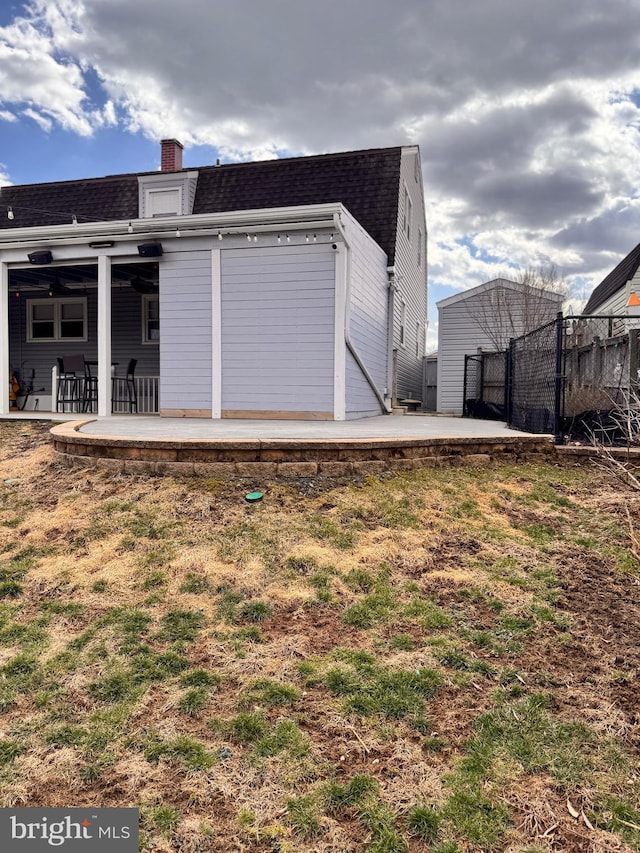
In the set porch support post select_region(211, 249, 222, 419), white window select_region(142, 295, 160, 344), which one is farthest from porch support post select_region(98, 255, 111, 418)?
white window select_region(142, 295, 160, 344)

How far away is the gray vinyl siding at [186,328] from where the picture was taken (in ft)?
27.5

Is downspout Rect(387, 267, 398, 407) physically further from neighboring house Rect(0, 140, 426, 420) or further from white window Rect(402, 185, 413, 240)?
white window Rect(402, 185, 413, 240)

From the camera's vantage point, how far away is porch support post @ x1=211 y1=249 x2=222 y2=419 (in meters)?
8.23

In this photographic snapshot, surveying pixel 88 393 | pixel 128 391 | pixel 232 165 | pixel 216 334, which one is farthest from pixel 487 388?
pixel 88 393

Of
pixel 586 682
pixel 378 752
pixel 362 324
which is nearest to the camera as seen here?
pixel 378 752

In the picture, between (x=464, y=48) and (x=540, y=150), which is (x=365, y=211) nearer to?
(x=464, y=48)

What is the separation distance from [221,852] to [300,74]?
48.0 feet

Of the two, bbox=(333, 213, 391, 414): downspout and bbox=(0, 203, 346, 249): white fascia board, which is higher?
bbox=(0, 203, 346, 249): white fascia board

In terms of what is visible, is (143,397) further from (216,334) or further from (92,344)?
(216,334)

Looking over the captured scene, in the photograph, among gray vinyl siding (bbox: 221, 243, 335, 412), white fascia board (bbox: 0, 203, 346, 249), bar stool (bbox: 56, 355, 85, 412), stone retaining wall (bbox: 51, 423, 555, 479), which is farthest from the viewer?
bar stool (bbox: 56, 355, 85, 412)

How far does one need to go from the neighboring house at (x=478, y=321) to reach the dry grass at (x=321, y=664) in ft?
30.4

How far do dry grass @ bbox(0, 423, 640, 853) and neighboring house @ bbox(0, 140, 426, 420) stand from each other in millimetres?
4067

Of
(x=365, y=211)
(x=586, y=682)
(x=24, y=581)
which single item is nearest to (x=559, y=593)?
(x=586, y=682)

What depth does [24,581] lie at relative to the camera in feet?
10.7
